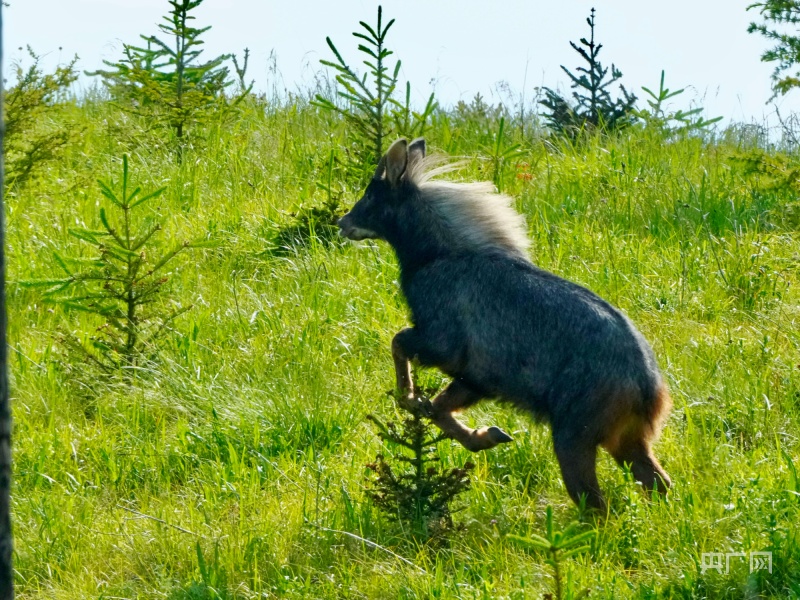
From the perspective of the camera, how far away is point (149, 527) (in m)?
5.35

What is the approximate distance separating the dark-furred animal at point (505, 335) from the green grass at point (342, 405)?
33cm

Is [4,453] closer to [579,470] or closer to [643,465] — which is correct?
[579,470]

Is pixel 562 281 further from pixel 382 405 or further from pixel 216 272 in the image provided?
pixel 216 272

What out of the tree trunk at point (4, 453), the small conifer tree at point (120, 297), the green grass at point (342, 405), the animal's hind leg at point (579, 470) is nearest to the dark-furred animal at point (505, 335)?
the animal's hind leg at point (579, 470)

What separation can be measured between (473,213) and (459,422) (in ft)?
4.48

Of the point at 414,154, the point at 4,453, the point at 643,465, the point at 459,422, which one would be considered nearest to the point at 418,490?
the point at 459,422

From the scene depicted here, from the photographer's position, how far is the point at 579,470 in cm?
505

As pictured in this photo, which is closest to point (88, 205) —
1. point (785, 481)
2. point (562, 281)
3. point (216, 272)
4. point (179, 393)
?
point (216, 272)

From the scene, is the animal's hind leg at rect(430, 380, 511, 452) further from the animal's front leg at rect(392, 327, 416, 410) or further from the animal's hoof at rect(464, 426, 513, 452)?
the animal's front leg at rect(392, 327, 416, 410)

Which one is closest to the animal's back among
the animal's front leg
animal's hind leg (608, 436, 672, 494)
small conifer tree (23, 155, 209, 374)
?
the animal's front leg

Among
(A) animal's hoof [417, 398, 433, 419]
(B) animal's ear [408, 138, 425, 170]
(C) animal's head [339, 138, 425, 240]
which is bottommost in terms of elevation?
(A) animal's hoof [417, 398, 433, 419]

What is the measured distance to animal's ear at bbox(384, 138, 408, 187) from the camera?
20.6 feet

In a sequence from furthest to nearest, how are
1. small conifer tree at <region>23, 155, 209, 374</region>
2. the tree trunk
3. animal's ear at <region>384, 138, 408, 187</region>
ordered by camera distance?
1. small conifer tree at <region>23, 155, 209, 374</region>
2. animal's ear at <region>384, 138, 408, 187</region>
3. the tree trunk

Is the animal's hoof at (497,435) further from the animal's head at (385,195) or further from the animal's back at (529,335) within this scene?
the animal's head at (385,195)
